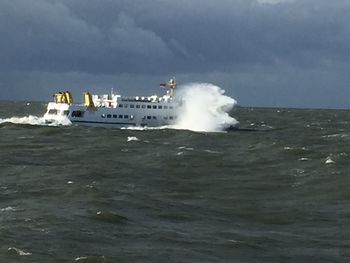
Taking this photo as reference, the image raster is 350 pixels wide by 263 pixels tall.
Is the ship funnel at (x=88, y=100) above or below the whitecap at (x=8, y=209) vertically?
above

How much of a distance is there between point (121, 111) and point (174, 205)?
217 feet

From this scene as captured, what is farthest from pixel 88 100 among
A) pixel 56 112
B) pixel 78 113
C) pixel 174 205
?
pixel 174 205

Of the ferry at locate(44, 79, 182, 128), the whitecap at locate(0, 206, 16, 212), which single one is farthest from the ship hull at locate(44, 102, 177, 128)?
the whitecap at locate(0, 206, 16, 212)

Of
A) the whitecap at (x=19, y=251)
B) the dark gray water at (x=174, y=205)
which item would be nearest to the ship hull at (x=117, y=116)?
the dark gray water at (x=174, y=205)

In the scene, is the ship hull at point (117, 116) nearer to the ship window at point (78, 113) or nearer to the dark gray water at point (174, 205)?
→ the ship window at point (78, 113)

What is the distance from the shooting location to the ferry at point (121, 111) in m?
97.9

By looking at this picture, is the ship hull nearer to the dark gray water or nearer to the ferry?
the ferry

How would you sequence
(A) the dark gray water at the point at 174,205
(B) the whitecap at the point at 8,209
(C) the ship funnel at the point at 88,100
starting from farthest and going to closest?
1. (C) the ship funnel at the point at 88,100
2. (B) the whitecap at the point at 8,209
3. (A) the dark gray water at the point at 174,205

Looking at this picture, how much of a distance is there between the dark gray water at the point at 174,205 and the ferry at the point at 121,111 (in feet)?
117

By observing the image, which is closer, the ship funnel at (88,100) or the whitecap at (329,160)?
the whitecap at (329,160)

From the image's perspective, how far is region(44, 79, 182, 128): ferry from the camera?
321ft

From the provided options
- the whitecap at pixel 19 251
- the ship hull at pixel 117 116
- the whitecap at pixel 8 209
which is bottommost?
the whitecap at pixel 19 251

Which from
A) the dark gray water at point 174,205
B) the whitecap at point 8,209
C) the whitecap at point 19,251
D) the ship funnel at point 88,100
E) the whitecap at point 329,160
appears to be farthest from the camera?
the ship funnel at point 88,100

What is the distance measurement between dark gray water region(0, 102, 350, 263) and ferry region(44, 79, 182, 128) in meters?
35.8
